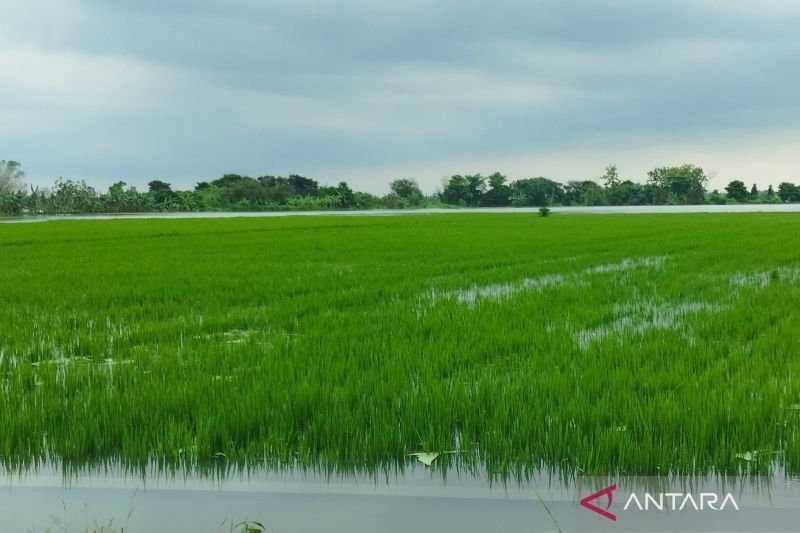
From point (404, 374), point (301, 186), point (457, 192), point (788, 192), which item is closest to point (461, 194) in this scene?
point (457, 192)

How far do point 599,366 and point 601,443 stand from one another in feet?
4.17

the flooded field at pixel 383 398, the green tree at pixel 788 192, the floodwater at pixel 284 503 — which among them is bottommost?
the floodwater at pixel 284 503

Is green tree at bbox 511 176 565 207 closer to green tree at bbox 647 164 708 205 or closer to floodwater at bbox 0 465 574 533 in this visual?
green tree at bbox 647 164 708 205

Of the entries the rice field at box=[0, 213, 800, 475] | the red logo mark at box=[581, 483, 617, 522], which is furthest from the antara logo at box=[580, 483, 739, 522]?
the rice field at box=[0, 213, 800, 475]

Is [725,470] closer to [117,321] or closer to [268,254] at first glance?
[117,321]

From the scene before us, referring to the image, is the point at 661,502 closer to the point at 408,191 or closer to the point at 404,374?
the point at 404,374

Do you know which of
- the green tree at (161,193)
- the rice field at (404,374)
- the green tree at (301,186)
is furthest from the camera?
the green tree at (301,186)

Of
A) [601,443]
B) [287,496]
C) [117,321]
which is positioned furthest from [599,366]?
[117,321]

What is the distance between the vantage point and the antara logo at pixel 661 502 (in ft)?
6.77

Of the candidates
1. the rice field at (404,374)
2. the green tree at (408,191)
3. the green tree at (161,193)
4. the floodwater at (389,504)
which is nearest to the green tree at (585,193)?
the green tree at (408,191)

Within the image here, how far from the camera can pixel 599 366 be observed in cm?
356

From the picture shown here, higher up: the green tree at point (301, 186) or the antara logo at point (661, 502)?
the green tree at point (301, 186)

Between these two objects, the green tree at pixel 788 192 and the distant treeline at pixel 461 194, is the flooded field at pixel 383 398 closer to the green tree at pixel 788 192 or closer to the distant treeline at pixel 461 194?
the distant treeline at pixel 461 194

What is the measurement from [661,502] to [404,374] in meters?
1.60
